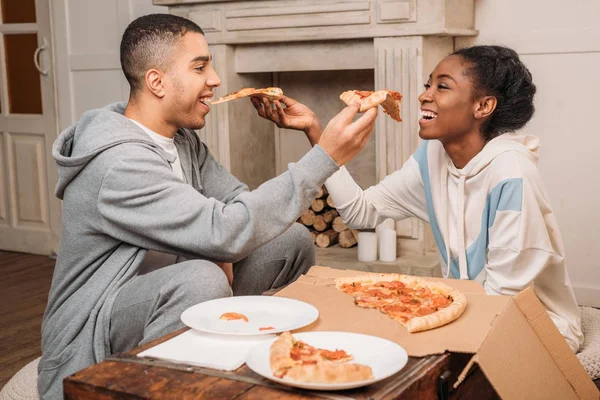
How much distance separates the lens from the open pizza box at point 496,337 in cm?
138

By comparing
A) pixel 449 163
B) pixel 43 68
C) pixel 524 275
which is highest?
pixel 43 68

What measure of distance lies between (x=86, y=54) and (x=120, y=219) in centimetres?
290

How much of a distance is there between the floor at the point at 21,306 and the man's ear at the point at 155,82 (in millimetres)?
1255

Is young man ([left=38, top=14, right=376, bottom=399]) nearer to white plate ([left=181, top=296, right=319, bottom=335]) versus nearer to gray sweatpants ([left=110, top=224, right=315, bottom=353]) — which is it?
gray sweatpants ([left=110, top=224, right=315, bottom=353])

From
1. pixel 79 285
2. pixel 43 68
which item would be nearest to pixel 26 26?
pixel 43 68

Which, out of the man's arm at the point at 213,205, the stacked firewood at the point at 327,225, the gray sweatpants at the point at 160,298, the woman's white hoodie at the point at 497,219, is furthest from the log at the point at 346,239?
the man's arm at the point at 213,205

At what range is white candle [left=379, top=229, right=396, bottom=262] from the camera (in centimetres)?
344

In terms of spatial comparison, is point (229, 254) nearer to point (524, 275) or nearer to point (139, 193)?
point (139, 193)

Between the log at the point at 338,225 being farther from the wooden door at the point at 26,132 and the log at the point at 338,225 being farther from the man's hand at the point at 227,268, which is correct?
the wooden door at the point at 26,132

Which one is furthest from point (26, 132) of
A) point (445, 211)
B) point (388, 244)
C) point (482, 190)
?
point (482, 190)

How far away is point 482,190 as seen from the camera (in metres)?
2.16

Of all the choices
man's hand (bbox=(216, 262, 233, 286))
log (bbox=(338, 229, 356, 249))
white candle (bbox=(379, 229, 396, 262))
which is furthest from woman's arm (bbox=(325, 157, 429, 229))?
log (bbox=(338, 229, 356, 249))

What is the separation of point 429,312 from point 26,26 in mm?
3952

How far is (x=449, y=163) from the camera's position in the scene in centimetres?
235
